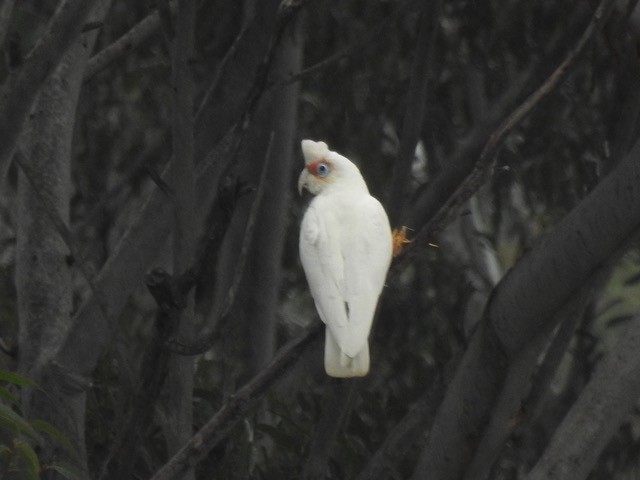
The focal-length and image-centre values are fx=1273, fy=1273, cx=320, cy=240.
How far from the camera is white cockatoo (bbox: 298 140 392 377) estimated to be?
82.2 inches

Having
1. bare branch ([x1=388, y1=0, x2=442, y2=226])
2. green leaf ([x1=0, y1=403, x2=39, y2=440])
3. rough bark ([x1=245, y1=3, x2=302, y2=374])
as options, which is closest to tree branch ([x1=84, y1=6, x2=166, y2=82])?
rough bark ([x1=245, y1=3, x2=302, y2=374])

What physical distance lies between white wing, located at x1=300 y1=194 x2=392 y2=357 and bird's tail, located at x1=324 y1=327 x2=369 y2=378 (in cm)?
2

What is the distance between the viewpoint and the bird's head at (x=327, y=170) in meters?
2.54

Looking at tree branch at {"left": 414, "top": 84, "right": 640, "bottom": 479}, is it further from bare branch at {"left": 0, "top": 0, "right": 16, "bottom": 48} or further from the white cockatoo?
bare branch at {"left": 0, "top": 0, "right": 16, "bottom": 48}

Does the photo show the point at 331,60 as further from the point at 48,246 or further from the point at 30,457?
the point at 30,457

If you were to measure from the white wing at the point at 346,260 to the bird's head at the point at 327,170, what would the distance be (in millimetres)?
67

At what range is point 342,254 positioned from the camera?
91.6 inches

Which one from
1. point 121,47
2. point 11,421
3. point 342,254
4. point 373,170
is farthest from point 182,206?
point 373,170

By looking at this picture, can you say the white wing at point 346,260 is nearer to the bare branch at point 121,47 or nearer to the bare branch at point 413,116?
the bare branch at point 413,116

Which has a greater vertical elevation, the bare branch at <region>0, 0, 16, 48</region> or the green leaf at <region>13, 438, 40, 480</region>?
the bare branch at <region>0, 0, 16, 48</region>

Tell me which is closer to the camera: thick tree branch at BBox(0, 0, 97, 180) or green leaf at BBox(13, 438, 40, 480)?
green leaf at BBox(13, 438, 40, 480)

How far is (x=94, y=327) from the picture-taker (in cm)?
266

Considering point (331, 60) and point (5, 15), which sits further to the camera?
point (331, 60)

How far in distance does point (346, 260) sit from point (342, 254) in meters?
0.03
